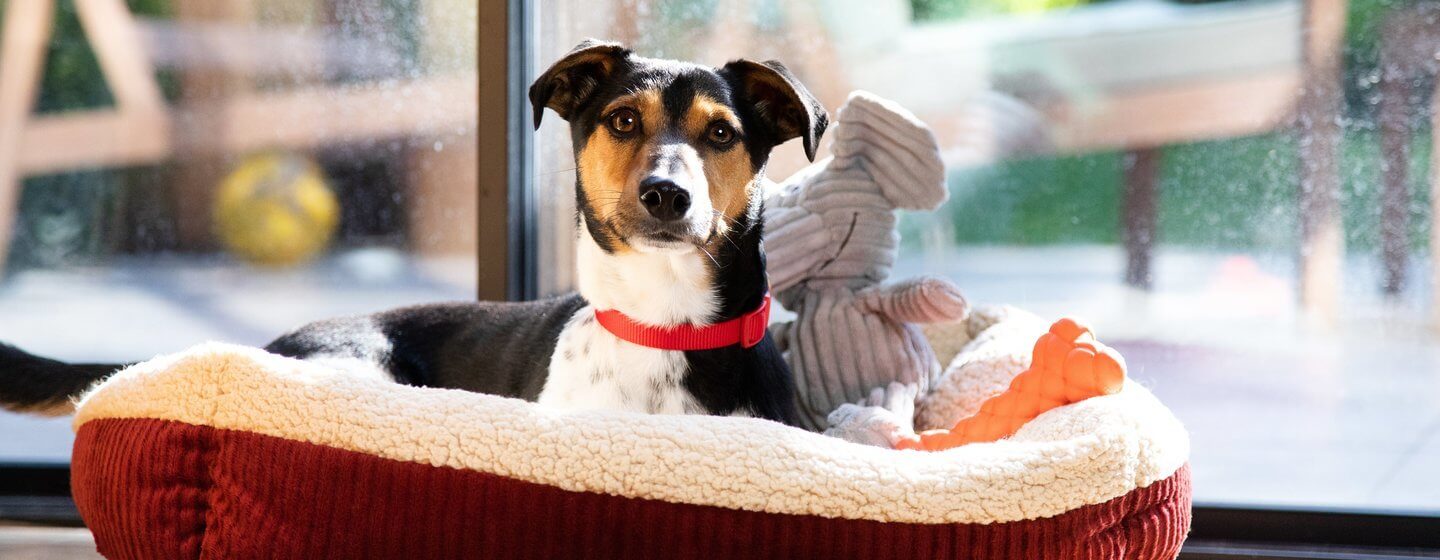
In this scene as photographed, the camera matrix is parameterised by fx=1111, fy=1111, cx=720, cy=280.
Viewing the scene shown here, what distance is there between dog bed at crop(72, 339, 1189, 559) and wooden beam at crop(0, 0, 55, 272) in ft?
5.63

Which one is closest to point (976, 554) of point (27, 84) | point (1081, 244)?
point (1081, 244)

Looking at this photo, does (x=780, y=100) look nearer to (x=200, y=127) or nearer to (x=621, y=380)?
(x=621, y=380)

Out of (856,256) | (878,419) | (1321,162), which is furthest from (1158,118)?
(878,419)

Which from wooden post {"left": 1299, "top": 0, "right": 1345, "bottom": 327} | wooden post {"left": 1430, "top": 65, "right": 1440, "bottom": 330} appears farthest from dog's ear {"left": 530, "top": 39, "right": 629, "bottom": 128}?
wooden post {"left": 1430, "top": 65, "right": 1440, "bottom": 330}

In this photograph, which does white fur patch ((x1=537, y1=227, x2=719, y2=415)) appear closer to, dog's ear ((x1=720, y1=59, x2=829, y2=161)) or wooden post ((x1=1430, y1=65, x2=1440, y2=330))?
dog's ear ((x1=720, y1=59, x2=829, y2=161))

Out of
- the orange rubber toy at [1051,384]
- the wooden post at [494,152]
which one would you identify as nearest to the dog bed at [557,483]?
the orange rubber toy at [1051,384]

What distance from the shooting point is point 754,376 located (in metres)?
1.86

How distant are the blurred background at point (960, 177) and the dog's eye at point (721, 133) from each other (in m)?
0.80

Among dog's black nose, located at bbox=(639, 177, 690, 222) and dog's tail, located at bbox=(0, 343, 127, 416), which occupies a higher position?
dog's black nose, located at bbox=(639, 177, 690, 222)

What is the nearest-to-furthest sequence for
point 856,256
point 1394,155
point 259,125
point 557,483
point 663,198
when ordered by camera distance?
point 557,483 < point 663,198 < point 856,256 < point 1394,155 < point 259,125

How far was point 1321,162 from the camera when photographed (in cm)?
240

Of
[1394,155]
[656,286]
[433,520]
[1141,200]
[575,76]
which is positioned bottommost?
[433,520]

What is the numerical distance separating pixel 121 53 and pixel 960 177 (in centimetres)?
209

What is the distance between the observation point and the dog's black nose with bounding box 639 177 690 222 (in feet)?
5.35
